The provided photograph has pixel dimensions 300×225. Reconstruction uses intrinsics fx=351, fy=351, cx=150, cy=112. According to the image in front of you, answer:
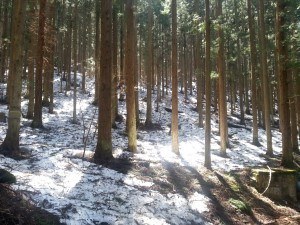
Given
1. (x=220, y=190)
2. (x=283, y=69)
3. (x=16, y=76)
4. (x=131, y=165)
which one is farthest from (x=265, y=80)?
(x=16, y=76)

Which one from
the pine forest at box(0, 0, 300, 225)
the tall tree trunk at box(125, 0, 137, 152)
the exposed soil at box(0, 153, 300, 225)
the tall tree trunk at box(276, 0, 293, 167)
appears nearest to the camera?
the pine forest at box(0, 0, 300, 225)

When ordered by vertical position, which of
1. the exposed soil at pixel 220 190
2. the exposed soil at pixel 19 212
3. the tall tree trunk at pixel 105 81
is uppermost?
the tall tree trunk at pixel 105 81

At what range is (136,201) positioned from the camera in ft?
27.6

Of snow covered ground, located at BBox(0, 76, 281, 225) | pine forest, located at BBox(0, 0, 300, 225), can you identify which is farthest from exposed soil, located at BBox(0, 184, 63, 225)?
snow covered ground, located at BBox(0, 76, 281, 225)

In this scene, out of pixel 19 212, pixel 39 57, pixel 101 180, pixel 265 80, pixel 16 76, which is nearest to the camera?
pixel 19 212

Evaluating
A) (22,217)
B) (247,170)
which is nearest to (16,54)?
(22,217)

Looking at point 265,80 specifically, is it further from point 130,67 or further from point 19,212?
point 19,212

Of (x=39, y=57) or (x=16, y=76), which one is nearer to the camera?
(x=16, y=76)

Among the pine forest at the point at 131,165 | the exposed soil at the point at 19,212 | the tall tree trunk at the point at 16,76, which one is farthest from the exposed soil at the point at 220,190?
the exposed soil at the point at 19,212

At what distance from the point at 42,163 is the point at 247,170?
8043 millimetres

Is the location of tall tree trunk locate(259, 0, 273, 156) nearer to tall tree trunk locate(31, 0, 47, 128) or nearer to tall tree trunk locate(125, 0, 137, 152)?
tall tree trunk locate(125, 0, 137, 152)

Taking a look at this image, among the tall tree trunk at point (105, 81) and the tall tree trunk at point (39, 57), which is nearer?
the tall tree trunk at point (105, 81)

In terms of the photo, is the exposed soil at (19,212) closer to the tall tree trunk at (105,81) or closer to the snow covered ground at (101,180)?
the snow covered ground at (101,180)

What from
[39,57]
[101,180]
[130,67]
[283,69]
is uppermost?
[39,57]
